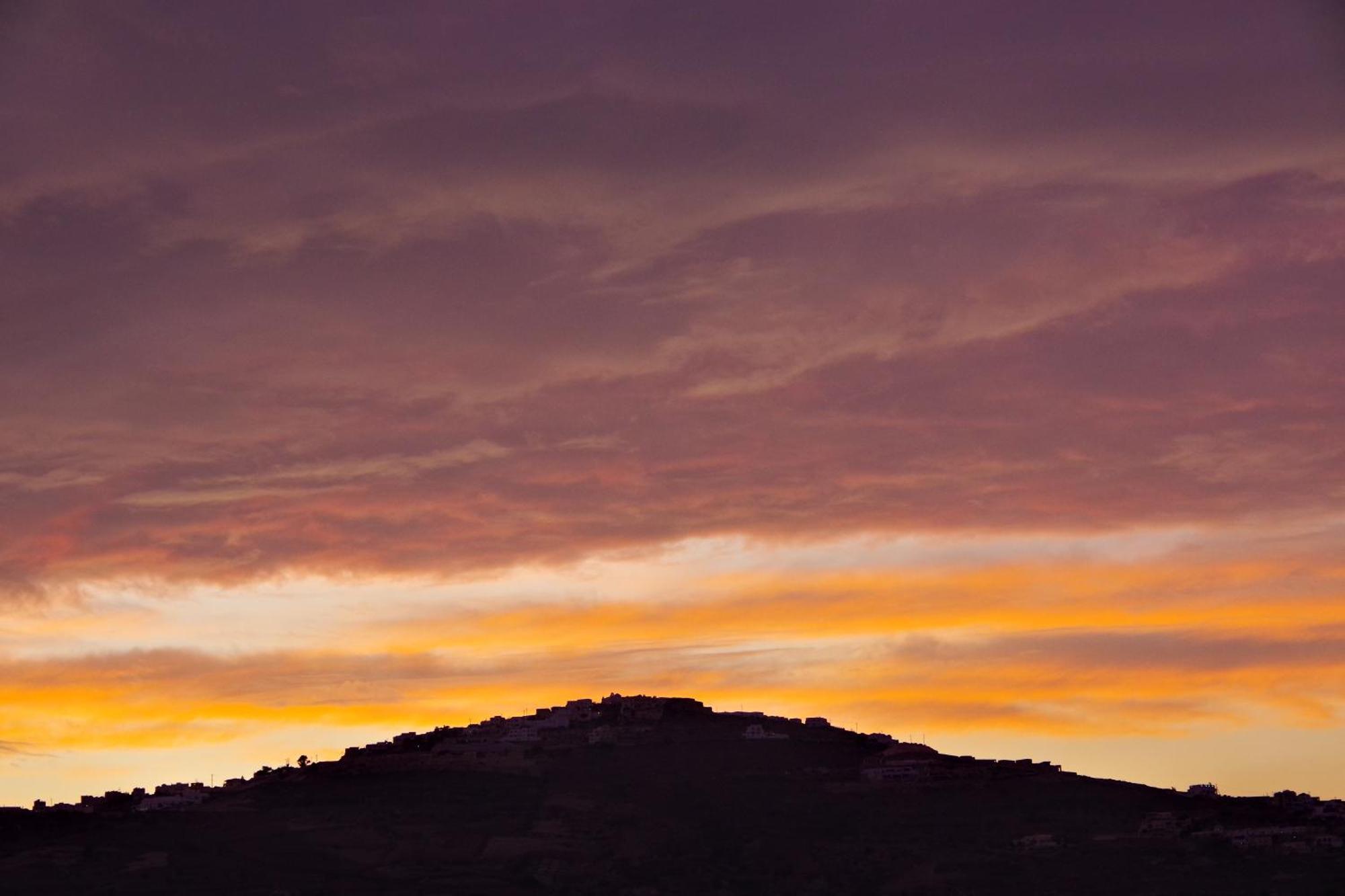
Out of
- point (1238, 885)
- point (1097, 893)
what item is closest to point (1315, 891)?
point (1238, 885)

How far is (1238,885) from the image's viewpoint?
200 meters

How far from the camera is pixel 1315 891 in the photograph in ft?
641

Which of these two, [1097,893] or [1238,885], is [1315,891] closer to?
[1238,885]

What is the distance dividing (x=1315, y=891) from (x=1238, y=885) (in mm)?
7733

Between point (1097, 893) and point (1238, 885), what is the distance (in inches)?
554

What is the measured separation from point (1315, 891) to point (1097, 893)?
20.8 m

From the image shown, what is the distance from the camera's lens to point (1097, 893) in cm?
19988
